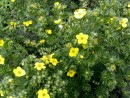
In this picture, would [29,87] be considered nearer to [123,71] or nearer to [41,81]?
[41,81]

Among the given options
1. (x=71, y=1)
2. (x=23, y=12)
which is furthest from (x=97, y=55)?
(x=71, y=1)

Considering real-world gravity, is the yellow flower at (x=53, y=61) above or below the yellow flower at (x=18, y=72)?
above

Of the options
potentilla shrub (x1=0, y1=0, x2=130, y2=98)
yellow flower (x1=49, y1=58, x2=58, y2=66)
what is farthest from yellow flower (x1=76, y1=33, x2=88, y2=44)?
yellow flower (x1=49, y1=58, x2=58, y2=66)

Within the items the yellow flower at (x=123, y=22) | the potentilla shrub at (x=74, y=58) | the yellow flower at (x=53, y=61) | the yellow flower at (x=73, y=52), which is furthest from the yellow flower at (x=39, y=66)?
the yellow flower at (x=123, y=22)

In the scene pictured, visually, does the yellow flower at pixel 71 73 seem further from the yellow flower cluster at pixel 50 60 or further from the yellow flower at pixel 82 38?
the yellow flower at pixel 82 38

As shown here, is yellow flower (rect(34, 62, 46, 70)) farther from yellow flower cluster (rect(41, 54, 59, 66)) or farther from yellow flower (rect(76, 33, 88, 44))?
yellow flower (rect(76, 33, 88, 44))

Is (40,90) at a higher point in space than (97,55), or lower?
lower

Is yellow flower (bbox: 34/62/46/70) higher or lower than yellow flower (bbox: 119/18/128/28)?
lower

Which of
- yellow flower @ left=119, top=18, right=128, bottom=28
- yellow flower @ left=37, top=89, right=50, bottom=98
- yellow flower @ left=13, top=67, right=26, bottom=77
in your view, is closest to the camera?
yellow flower @ left=37, top=89, right=50, bottom=98
